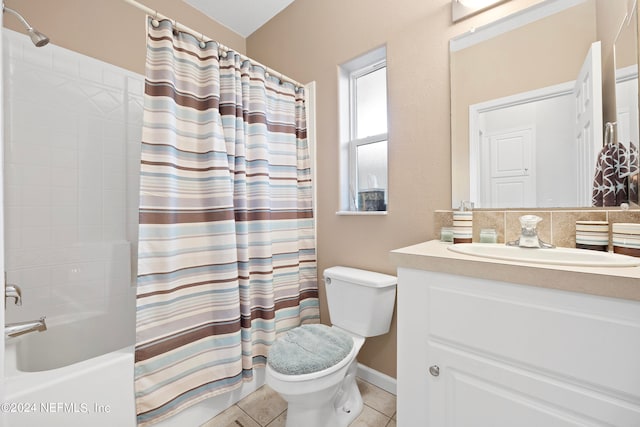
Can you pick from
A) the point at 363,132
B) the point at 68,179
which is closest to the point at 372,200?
the point at 363,132

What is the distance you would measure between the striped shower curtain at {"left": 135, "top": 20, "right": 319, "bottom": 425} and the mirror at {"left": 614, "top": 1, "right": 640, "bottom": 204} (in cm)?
150

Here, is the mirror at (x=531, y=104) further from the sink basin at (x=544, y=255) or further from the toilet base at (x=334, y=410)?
the toilet base at (x=334, y=410)

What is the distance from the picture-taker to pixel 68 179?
5.16 feet

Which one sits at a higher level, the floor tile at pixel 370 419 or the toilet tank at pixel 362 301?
the toilet tank at pixel 362 301

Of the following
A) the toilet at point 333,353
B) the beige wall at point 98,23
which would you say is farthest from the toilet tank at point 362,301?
the beige wall at point 98,23

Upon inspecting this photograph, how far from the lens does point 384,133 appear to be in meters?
1.70

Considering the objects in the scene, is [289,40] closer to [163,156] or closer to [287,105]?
[287,105]

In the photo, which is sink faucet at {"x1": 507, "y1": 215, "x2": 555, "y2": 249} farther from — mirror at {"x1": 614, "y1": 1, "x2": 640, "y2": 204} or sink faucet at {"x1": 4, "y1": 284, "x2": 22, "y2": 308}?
sink faucet at {"x1": 4, "y1": 284, "x2": 22, "y2": 308}

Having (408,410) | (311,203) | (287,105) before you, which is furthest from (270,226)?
(408,410)

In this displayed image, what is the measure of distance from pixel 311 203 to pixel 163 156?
0.96m

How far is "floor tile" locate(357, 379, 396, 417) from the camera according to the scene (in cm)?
146

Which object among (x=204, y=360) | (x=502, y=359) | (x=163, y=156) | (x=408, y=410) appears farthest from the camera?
(x=204, y=360)

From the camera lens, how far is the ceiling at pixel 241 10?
202 centimetres

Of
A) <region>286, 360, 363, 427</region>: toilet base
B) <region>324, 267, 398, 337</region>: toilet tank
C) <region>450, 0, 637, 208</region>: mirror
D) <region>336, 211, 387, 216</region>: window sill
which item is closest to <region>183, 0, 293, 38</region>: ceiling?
<region>450, 0, 637, 208</region>: mirror
